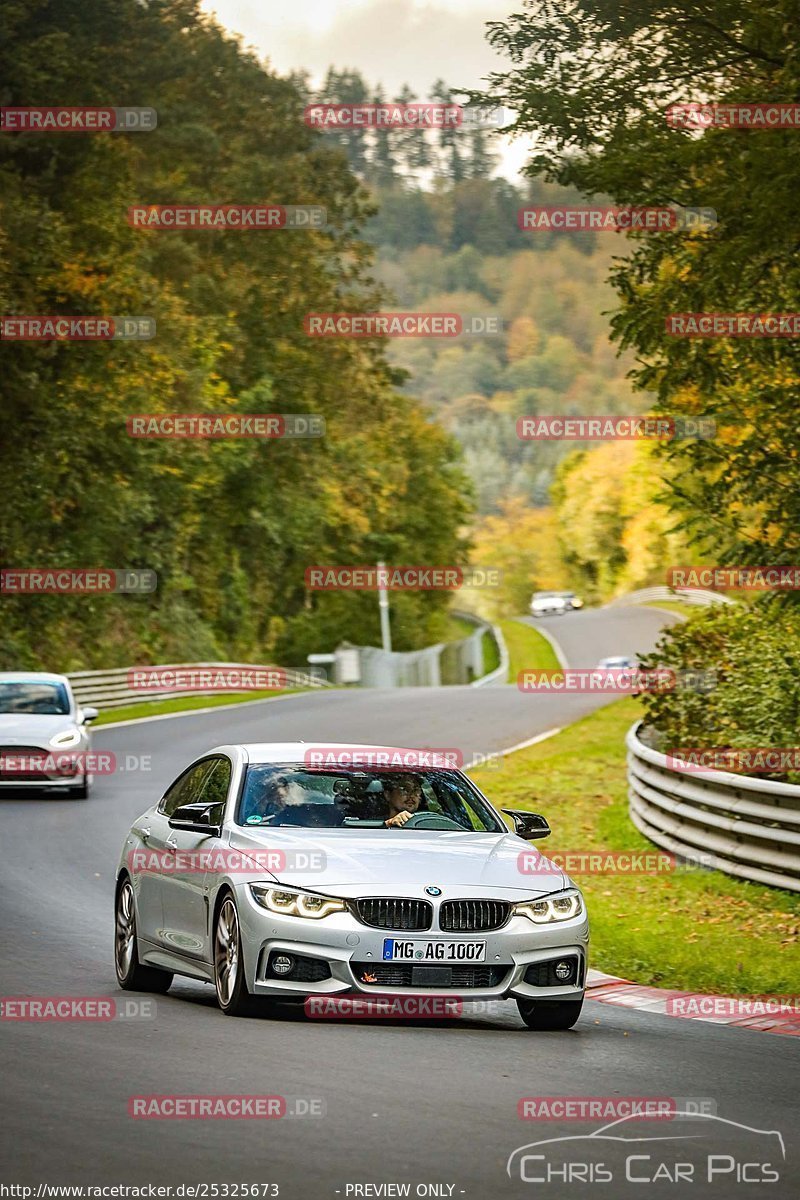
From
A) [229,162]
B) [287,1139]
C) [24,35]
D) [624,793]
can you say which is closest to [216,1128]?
[287,1139]

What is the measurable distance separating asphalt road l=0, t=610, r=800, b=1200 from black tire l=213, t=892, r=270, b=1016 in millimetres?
137

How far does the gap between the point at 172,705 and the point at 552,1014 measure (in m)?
37.0

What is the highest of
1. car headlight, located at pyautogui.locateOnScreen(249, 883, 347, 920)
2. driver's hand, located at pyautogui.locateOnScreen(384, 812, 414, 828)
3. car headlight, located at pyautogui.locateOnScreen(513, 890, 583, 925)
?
driver's hand, located at pyautogui.locateOnScreen(384, 812, 414, 828)

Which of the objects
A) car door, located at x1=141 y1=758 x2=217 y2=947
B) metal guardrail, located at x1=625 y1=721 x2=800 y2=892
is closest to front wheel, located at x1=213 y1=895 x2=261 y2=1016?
car door, located at x1=141 y1=758 x2=217 y2=947

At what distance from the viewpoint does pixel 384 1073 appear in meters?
8.20

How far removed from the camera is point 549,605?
10694 cm

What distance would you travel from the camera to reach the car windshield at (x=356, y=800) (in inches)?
415

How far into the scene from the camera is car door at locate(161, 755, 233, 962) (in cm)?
1034

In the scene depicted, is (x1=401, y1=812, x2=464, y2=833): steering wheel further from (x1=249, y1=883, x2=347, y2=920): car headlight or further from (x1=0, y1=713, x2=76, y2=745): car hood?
(x1=0, y1=713, x2=76, y2=745): car hood

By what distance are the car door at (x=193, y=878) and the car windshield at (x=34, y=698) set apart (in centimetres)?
1552

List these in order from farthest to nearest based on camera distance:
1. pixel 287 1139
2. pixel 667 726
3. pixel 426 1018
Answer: pixel 667 726 → pixel 426 1018 → pixel 287 1139

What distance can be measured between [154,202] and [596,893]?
40.7 m

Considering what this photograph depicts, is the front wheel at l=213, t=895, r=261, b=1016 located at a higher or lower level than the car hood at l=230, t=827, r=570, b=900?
lower

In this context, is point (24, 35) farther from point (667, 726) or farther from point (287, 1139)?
point (287, 1139)
